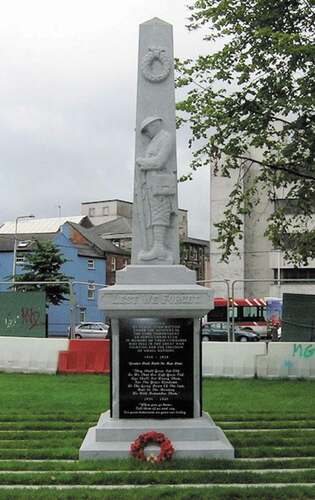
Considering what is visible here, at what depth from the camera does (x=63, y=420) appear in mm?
11539

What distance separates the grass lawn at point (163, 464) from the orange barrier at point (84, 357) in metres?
4.70

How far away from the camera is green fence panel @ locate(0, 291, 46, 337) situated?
2091cm

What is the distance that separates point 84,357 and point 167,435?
10921 millimetres

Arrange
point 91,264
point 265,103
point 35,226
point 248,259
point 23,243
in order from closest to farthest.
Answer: point 265,103, point 248,259, point 23,243, point 91,264, point 35,226

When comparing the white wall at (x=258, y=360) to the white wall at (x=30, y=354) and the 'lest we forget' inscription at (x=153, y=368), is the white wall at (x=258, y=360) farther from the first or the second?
the 'lest we forget' inscription at (x=153, y=368)

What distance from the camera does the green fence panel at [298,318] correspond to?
62.7ft

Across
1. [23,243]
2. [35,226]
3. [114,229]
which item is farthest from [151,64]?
[114,229]

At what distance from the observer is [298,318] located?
63.6ft

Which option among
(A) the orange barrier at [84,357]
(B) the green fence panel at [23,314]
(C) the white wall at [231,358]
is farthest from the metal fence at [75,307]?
(C) the white wall at [231,358]

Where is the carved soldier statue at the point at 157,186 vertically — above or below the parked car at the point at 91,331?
above

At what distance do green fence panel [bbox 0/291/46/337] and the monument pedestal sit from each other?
11753 millimetres

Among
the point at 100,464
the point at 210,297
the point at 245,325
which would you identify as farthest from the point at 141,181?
the point at 245,325

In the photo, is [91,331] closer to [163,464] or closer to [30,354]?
[30,354]

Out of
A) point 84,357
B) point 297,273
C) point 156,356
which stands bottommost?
point 84,357
